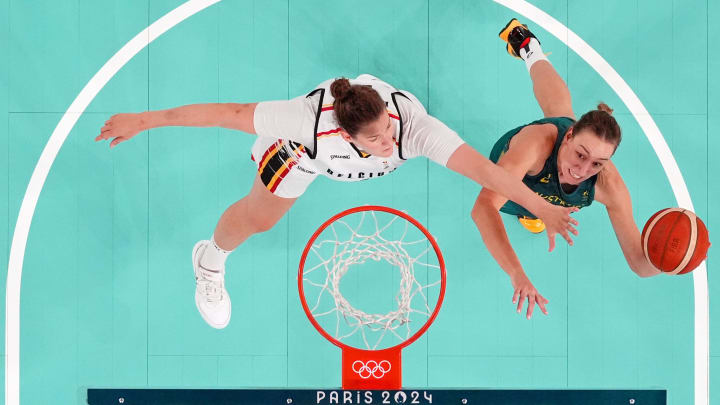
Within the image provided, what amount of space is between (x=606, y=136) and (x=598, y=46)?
1.63 metres

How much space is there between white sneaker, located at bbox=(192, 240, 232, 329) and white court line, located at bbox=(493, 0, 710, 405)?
9.00ft

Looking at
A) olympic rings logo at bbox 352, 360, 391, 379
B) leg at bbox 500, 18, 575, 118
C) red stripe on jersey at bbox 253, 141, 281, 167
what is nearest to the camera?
olympic rings logo at bbox 352, 360, 391, 379

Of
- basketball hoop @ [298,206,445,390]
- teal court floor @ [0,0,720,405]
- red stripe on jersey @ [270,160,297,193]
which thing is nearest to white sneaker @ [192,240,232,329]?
teal court floor @ [0,0,720,405]

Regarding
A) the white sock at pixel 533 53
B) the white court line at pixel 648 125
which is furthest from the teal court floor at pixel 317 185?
the white sock at pixel 533 53

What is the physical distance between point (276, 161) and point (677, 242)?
7.14 feet

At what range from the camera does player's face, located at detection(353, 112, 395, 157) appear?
259 cm

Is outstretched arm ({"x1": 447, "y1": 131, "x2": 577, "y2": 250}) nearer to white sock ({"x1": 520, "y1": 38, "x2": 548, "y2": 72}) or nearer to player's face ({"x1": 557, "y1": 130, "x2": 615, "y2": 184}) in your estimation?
player's face ({"x1": 557, "y1": 130, "x2": 615, "y2": 184})

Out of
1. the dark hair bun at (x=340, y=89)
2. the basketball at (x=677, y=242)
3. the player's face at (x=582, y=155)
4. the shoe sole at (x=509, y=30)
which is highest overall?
the shoe sole at (x=509, y=30)

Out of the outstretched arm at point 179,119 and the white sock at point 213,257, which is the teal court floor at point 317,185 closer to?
the white sock at point 213,257

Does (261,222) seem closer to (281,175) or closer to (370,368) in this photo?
(281,175)

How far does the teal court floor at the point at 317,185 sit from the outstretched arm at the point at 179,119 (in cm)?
131

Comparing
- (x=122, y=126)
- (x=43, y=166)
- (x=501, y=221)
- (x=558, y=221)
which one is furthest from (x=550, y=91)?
(x=43, y=166)

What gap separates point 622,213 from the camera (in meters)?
3.35

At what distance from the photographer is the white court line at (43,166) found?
412 centimetres
